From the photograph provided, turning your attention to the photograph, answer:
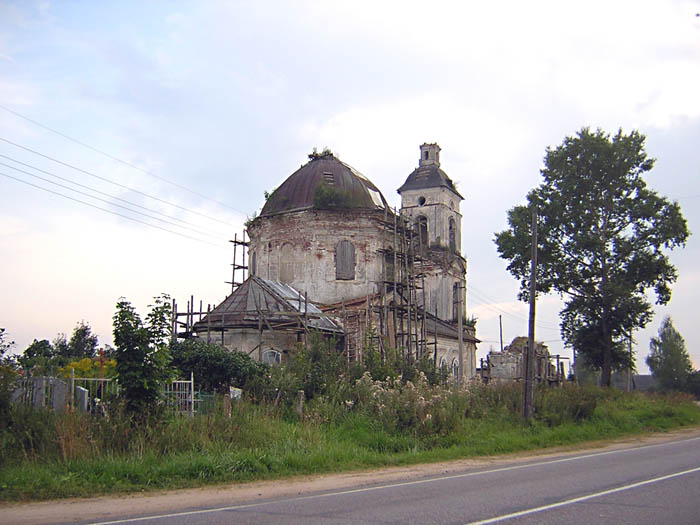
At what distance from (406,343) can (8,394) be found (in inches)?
978

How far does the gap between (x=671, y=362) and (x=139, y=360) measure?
70273 millimetres

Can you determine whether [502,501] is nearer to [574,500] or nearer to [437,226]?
[574,500]

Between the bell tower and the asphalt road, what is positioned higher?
the bell tower

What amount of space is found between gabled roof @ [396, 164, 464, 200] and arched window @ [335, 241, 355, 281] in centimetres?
1411

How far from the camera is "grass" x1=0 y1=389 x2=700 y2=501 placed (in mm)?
10359

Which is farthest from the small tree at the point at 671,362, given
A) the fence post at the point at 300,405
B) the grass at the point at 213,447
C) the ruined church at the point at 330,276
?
the fence post at the point at 300,405

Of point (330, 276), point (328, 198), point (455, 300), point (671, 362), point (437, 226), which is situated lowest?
point (671, 362)

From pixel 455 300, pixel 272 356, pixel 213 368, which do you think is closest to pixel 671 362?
pixel 455 300

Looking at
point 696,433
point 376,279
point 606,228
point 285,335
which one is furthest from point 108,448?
point 606,228

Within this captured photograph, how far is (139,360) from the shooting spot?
1249 cm

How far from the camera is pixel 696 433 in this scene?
22688 millimetres

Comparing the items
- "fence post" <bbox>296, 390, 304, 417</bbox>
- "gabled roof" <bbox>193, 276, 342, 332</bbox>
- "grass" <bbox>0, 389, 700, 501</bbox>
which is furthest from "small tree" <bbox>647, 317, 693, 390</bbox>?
"fence post" <bbox>296, 390, 304, 417</bbox>

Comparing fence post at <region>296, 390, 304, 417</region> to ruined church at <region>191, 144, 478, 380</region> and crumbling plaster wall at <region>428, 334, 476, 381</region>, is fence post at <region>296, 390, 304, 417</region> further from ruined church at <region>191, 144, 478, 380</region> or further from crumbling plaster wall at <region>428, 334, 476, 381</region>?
crumbling plaster wall at <region>428, 334, 476, 381</region>

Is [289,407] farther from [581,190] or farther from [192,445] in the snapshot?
[581,190]
